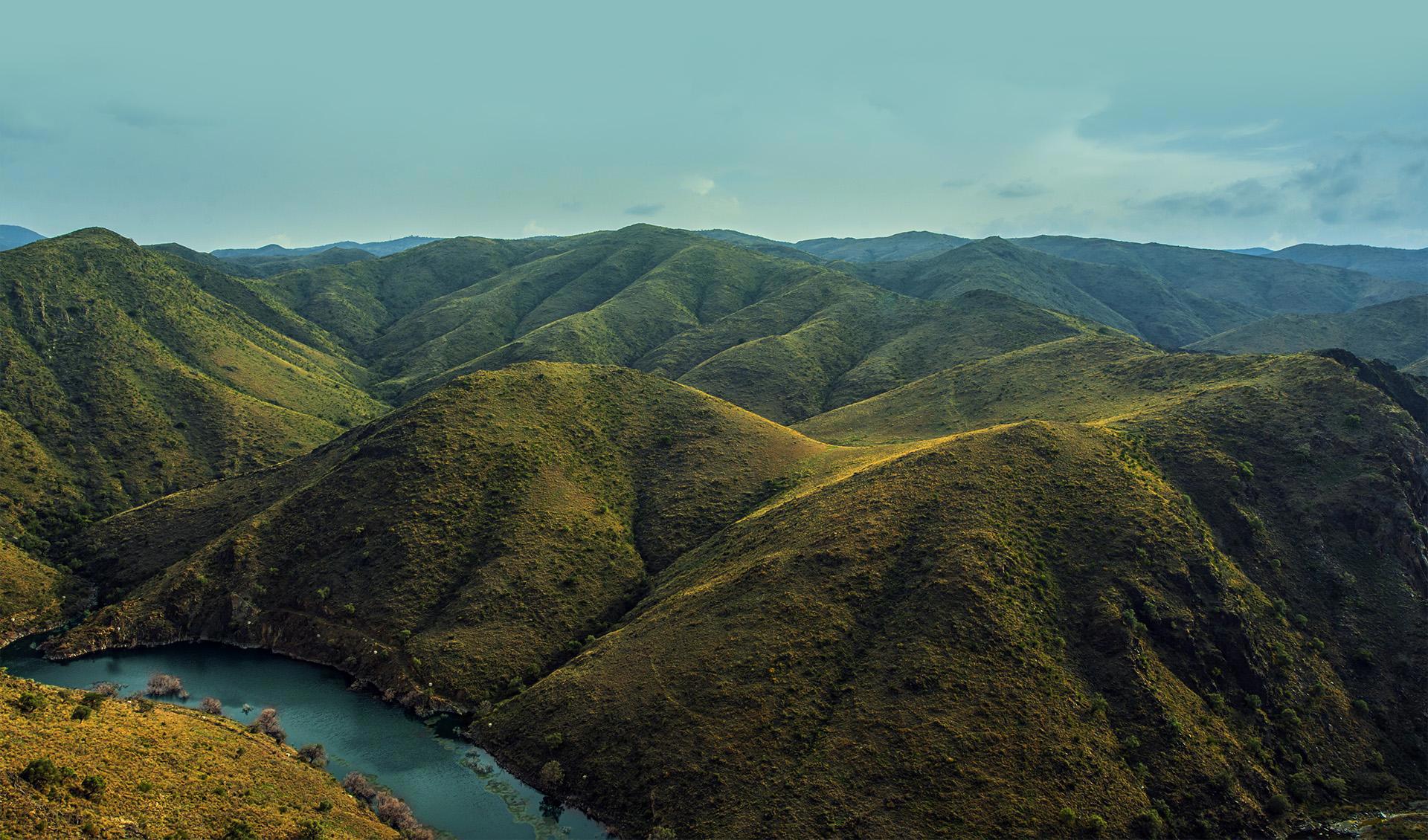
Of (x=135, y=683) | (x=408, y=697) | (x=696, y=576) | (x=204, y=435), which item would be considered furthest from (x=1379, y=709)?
(x=204, y=435)

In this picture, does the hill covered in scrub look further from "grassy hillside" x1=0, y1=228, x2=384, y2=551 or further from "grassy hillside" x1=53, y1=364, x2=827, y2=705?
"grassy hillside" x1=0, y1=228, x2=384, y2=551

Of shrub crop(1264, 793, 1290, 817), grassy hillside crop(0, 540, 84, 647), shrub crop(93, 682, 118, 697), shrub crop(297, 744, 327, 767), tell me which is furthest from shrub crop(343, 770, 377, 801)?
shrub crop(1264, 793, 1290, 817)

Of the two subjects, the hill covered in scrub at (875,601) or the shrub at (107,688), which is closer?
the hill covered in scrub at (875,601)

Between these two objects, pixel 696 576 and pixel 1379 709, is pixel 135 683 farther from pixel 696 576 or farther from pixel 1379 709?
pixel 1379 709

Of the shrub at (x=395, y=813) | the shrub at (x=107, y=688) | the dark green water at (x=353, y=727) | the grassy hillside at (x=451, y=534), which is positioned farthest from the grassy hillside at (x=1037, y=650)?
the shrub at (x=107, y=688)

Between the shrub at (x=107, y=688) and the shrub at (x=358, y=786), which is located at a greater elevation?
the shrub at (x=107, y=688)

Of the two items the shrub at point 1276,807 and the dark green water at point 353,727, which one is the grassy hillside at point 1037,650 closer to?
the shrub at point 1276,807

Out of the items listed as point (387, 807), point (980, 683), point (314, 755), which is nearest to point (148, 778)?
point (387, 807)
